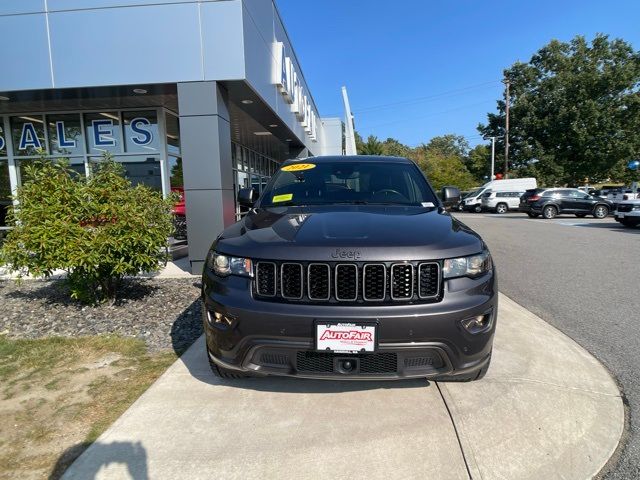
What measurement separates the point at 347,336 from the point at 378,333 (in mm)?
171

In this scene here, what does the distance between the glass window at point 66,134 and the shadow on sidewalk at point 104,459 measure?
9007 mm

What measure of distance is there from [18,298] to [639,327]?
7.44 meters

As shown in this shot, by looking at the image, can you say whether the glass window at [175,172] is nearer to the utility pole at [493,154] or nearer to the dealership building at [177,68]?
the dealership building at [177,68]

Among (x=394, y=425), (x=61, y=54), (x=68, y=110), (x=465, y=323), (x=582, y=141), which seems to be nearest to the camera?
(x=465, y=323)

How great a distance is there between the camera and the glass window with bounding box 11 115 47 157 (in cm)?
960

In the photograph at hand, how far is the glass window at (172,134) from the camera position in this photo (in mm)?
9635

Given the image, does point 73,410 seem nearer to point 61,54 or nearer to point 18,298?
point 18,298

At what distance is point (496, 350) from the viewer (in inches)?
141

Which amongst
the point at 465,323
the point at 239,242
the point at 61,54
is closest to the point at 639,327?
the point at 465,323

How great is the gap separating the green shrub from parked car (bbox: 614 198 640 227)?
53.9 ft

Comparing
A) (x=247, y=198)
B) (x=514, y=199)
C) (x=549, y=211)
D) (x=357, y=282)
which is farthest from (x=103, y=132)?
(x=514, y=199)

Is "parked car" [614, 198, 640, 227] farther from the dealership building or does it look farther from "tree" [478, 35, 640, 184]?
"tree" [478, 35, 640, 184]

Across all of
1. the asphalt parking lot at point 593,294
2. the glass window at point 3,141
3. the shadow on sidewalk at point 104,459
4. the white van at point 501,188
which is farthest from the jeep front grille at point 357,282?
the white van at point 501,188

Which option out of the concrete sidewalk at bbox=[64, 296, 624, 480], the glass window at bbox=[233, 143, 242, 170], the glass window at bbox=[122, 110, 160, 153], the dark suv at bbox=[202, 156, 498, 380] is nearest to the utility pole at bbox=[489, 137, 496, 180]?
the glass window at bbox=[233, 143, 242, 170]
